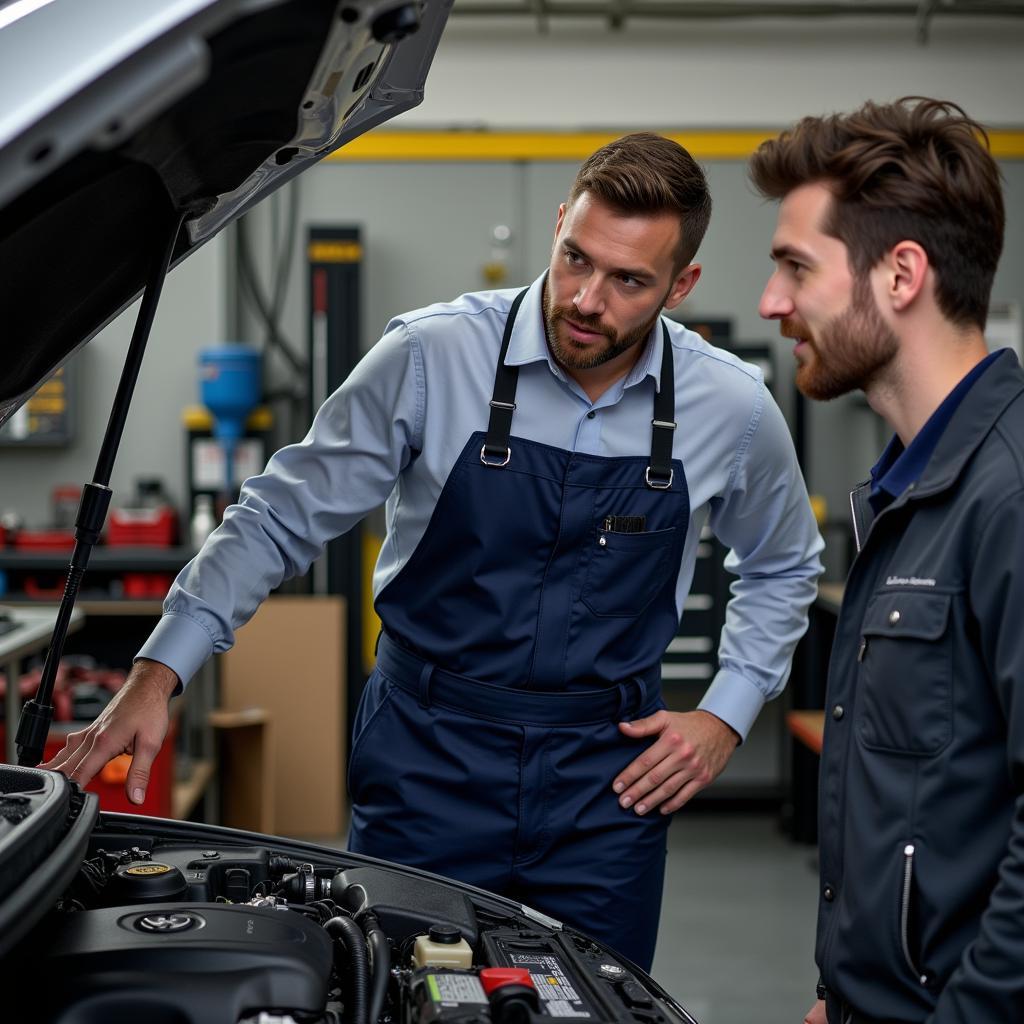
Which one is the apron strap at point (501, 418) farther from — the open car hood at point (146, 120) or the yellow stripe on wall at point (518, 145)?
the yellow stripe on wall at point (518, 145)

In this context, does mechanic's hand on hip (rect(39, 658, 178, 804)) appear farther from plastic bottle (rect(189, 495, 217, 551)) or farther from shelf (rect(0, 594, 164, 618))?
plastic bottle (rect(189, 495, 217, 551))

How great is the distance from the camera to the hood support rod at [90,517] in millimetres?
1245

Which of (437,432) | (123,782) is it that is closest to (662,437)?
(437,432)

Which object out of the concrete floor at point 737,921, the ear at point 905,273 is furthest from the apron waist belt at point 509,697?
the concrete floor at point 737,921

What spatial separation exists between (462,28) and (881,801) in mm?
4475

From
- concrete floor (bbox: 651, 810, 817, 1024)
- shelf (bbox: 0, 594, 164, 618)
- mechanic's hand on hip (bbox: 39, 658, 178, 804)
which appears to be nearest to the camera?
mechanic's hand on hip (bbox: 39, 658, 178, 804)

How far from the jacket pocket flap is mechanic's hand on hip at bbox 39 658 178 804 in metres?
0.77

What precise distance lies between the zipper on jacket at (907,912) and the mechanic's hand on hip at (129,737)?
2.50 ft

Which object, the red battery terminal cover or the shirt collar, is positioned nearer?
the red battery terminal cover

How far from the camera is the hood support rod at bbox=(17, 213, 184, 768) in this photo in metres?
1.25

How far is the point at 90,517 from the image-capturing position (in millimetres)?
1283

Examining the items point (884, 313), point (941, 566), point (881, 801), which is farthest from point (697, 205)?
point (881, 801)

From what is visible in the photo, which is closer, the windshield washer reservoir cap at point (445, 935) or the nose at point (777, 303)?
the windshield washer reservoir cap at point (445, 935)

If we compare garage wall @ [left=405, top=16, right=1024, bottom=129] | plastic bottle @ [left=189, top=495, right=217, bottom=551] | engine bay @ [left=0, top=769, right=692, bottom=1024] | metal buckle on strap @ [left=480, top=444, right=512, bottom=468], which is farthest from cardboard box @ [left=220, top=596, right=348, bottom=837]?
engine bay @ [left=0, top=769, right=692, bottom=1024]
